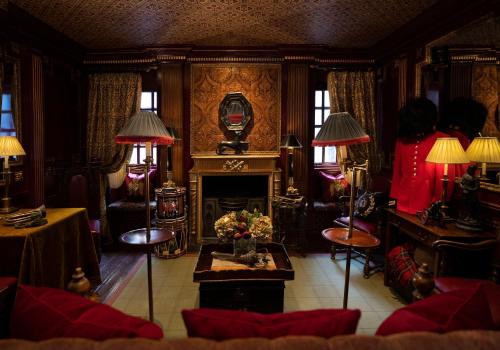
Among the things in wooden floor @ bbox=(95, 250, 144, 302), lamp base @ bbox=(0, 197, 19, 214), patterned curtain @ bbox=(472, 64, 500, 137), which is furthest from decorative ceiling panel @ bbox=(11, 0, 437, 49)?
wooden floor @ bbox=(95, 250, 144, 302)

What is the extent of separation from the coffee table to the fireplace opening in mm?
2495

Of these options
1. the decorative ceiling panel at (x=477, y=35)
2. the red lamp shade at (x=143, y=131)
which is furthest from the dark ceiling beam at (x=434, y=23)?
the red lamp shade at (x=143, y=131)

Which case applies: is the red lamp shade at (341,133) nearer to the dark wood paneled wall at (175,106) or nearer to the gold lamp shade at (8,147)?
the gold lamp shade at (8,147)

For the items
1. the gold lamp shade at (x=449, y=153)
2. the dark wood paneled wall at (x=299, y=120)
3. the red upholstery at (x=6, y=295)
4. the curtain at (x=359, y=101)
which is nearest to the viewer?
the red upholstery at (x=6, y=295)

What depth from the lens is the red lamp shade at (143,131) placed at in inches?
97.1

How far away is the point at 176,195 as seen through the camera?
16.0 feet

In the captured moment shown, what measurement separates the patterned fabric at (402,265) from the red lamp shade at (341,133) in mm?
1784

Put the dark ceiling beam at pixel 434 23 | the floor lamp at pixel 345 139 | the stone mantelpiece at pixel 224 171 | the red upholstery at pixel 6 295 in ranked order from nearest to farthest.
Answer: the red upholstery at pixel 6 295 → the floor lamp at pixel 345 139 → the dark ceiling beam at pixel 434 23 → the stone mantelpiece at pixel 224 171

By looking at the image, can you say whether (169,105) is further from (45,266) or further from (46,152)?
(45,266)

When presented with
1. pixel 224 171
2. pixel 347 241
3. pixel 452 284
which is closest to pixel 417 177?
pixel 452 284

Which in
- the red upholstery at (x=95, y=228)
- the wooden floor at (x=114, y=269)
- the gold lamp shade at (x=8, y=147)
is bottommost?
the wooden floor at (x=114, y=269)

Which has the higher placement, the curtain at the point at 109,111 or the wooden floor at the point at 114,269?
the curtain at the point at 109,111

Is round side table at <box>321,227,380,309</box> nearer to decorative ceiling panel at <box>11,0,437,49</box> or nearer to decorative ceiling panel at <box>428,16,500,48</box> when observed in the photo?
decorative ceiling panel at <box>428,16,500,48</box>

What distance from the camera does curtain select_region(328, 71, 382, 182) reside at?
5.51 metres
